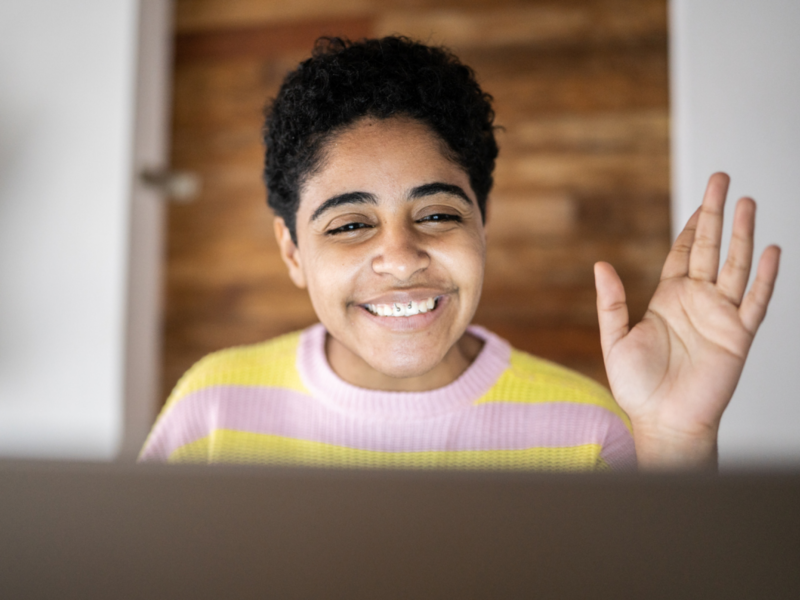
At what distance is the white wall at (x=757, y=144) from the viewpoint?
919 millimetres

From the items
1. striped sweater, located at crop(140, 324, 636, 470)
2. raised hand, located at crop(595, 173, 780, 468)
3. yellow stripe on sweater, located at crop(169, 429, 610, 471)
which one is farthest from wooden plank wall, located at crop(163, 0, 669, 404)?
raised hand, located at crop(595, 173, 780, 468)

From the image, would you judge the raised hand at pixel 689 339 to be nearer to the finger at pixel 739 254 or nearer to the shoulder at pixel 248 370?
the finger at pixel 739 254

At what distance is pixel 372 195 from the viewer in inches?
22.9

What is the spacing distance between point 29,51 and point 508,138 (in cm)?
111

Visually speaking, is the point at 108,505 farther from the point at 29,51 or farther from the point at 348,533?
the point at 29,51

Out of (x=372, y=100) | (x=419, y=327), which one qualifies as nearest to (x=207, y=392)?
(x=419, y=327)

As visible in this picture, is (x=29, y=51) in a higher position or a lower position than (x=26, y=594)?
higher

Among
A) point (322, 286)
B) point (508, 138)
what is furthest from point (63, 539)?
point (508, 138)

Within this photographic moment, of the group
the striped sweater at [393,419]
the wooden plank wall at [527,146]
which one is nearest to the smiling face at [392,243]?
the striped sweater at [393,419]

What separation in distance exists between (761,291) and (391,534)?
44cm

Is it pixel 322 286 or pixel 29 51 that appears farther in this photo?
pixel 29 51

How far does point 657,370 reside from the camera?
52 cm

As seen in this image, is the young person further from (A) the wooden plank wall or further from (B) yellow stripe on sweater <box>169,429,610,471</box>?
(A) the wooden plank wall

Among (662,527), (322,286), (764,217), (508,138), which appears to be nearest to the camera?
(662,527)
